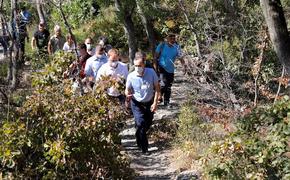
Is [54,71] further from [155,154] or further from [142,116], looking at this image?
[155,154]

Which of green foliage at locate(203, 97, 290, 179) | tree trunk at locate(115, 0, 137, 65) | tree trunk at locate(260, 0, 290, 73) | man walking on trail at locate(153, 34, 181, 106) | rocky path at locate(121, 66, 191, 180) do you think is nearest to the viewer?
green foliage at locate(203, 97, 290, 179)

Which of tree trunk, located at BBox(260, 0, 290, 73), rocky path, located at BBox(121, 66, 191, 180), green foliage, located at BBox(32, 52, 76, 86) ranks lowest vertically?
rocky path, located at BBox(121, 66, 191, 180)

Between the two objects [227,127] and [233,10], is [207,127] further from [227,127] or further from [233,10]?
[233,10]

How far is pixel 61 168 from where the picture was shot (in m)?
5.95

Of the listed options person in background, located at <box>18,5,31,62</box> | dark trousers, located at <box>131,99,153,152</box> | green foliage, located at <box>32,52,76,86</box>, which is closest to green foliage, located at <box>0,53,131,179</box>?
green foliage, located at <box>32,52,76,86</box>

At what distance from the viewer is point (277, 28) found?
34.1 feet

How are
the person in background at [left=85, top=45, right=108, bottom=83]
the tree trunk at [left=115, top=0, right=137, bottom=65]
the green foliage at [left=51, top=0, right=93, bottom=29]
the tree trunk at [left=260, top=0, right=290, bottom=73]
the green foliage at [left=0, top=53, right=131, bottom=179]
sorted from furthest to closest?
the green foliage at [left=51, top=0, right=93, bottom=29]
the tree trunk at [left=115, top=0, right=137, bottom=65]
the tree trunk at [left=260, top=0, right=290, bottom=73]
the person in background at [left=85, top=45, right=108, bottom=83]
the green foliage at [left=0, top=53, right=131, bottom=179]

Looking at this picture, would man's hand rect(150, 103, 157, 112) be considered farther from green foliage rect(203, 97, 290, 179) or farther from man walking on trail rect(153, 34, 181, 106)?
green foliage rect(203, 97, 290, 179)

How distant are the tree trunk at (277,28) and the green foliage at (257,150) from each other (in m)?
5.04

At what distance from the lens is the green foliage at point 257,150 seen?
5047mm

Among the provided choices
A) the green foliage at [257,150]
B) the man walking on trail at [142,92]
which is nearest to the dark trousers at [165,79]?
the man walking on trail at [142,92]

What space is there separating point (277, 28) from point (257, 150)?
5.69 metres

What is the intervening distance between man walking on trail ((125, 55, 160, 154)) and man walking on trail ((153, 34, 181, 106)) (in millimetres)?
2410

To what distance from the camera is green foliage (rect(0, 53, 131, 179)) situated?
578 centimetres
